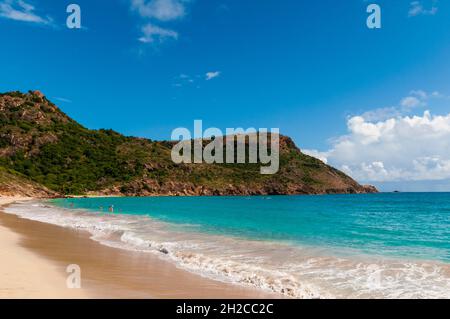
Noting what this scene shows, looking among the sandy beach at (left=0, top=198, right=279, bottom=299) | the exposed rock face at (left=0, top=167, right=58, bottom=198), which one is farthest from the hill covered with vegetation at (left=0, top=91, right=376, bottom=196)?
the sandy beach at (left=0, top=198, right=279, bottom=299)

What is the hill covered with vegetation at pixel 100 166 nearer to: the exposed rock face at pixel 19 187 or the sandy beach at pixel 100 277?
the exposed rock face at pixel 19 187

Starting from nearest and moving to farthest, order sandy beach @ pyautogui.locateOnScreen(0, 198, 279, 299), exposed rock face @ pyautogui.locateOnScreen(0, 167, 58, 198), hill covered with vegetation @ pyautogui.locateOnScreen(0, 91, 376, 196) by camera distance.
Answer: sandy beach @ pyautogui.locateOnScreen(0, 198, 279, 299) < exposed rock face @ pyautogui.locateOnScreen(0, 167, 58, 198) < hill covered with vegetation @ pyautogui.locateOnScreen(0, 91, 376, 196)

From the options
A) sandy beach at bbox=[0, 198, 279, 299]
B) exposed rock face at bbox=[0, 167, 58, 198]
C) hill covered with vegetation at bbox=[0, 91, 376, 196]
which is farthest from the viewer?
hill covered with vegetation at bbox=[0, 91, 376, 196]

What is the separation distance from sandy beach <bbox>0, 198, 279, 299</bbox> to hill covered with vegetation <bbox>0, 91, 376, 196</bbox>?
9755cm

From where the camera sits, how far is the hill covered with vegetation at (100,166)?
120 metres

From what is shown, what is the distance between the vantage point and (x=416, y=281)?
36.7 feet

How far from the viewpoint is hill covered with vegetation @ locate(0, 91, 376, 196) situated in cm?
12012

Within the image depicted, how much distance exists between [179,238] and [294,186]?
157914mm

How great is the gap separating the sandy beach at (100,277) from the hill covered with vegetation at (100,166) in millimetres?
97549

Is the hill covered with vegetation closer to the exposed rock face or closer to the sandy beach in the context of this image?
the exposed rock face

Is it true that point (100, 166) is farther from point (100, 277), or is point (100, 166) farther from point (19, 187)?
point (100, 277)

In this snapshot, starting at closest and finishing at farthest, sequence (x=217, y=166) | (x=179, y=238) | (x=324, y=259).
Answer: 1. (x=324, y=259)
2. (x=179, y=238)
3. (x=217, y=166)

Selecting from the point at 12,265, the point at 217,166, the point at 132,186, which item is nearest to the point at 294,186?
the point at 217,166
